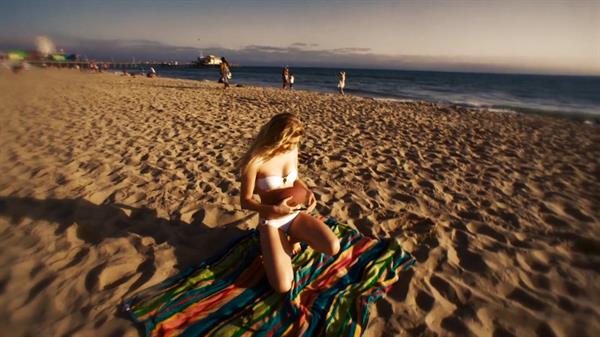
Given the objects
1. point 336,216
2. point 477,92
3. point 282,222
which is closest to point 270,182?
point 282,222

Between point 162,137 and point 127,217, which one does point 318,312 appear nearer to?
point 127,217

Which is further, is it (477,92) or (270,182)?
(477,92)

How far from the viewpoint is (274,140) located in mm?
2559

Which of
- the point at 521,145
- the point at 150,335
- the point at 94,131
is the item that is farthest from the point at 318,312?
the point at 521,145

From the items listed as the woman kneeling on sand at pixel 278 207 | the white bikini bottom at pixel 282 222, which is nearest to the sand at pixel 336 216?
the woman kneeling on sand at pixel 278 207

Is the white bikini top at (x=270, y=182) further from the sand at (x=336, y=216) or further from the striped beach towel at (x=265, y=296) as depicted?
the sand at (x=336, y=216)

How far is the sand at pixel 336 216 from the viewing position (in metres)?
2.32

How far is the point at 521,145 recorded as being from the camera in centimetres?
722

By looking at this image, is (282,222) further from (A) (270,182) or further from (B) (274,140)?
(B) (274,140)

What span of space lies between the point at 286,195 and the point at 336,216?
55.2 inches

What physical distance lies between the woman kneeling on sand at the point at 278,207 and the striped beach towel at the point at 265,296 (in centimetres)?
23

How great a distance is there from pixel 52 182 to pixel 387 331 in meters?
4.97

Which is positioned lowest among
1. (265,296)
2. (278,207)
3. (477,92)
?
(265,296)

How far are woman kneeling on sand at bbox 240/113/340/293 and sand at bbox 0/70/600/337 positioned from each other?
0.78m
